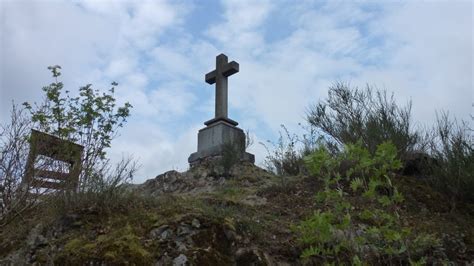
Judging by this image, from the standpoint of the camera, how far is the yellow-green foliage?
9.46 ft

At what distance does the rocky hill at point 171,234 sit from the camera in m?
3.00

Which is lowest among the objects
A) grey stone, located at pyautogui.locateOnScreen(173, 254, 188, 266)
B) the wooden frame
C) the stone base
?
grey stone, located at pyautogui.locateOnScreen(173, 254, 188, 266)

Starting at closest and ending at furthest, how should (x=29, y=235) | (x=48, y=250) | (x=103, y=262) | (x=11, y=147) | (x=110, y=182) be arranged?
(x=103, y=262)
(x=48, y=250)
(x=29, y=235)
(x=110, y=182)
(x=11, y=147)

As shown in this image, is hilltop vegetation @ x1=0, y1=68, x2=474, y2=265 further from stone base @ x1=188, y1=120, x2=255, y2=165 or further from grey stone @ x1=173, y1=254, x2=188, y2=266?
stone base @ x1=188, y1=120, x2=255, y2=165

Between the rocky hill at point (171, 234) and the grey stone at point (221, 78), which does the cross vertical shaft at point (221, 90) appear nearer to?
the grey stone at point (221, 78)

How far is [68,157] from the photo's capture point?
5906 mm

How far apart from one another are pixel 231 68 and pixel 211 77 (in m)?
0.57

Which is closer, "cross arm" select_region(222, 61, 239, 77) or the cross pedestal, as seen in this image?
the cross pedestal

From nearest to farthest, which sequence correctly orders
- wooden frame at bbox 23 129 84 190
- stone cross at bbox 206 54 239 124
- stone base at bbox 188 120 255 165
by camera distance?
1. wooden frame at bbox 23 129 84 190
2. stone base at bbox 188 120 255 165
3. stone cross at bbox 206 54 239 124

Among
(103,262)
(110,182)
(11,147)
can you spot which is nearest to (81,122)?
(11,147)

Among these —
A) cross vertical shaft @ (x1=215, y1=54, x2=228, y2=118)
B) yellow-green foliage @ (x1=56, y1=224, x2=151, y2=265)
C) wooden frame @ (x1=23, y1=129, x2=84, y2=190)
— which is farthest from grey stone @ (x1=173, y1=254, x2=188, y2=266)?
cross vertical shaft @ (x1=215, y1=54, x2=228, y2=118)

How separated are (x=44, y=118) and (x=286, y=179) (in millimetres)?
4032

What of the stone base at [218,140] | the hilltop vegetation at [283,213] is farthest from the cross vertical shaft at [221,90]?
the hilltop vegetation at [283,213]

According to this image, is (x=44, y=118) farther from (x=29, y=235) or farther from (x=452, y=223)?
(x=452, y=223)
